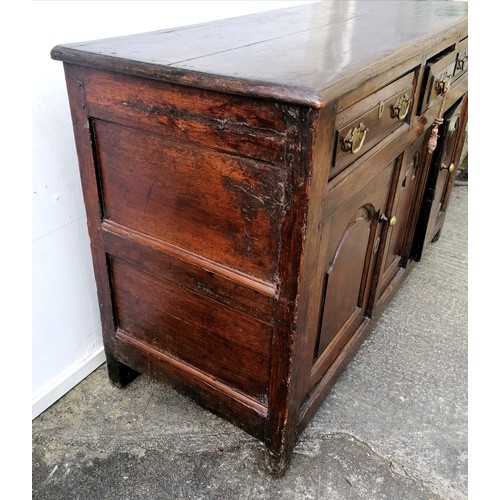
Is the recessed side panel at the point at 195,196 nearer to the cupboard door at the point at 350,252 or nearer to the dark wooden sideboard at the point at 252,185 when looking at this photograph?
the dark wooden sideboard at the point at 252,185

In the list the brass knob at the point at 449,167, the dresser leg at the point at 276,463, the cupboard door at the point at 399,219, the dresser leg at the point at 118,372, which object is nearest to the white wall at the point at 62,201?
the dresser leg at the point at 118,372

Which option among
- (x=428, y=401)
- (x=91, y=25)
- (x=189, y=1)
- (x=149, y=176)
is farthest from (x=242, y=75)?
(x=428, y=401)

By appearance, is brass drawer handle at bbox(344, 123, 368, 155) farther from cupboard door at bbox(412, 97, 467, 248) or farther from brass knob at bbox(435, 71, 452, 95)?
cupboard door at bbox(412, 97, 467, 248)

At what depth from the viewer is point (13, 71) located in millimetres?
751

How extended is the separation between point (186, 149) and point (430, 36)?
2.26 ft

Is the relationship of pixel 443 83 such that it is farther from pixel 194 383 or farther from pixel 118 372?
pixel 118 372

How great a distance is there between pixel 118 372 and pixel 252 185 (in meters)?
0.85

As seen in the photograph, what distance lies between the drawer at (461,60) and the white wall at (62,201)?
72cm

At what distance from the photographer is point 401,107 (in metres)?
1.13

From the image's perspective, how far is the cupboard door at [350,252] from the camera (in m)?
1.04

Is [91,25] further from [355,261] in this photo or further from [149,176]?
[355,261]

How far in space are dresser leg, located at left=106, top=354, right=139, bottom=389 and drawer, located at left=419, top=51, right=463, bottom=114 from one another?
1.11m

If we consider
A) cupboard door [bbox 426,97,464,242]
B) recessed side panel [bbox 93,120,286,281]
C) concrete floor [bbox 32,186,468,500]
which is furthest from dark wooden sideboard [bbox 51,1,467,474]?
cupboard door [bbox 426,97,464,242]

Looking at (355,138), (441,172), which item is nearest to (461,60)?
(441,172)
